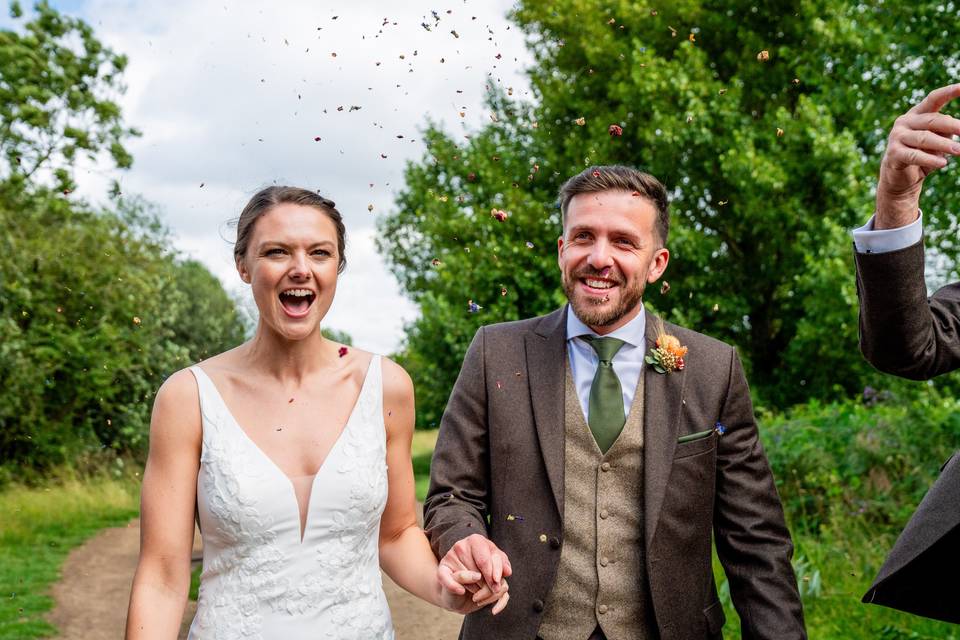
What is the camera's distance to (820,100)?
12.7 meters

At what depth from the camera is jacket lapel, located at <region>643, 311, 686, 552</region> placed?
9.58ft

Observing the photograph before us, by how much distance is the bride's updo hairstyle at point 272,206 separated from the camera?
9.80 ft

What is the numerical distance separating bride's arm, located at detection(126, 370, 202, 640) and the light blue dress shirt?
1194mm

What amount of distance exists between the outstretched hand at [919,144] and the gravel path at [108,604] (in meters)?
5.91

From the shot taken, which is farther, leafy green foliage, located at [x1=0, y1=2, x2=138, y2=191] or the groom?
leafy green foliage, located at [x1=0, y1=2, x2=138, y2=191]

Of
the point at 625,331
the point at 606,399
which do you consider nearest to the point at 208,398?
the point at 606,399

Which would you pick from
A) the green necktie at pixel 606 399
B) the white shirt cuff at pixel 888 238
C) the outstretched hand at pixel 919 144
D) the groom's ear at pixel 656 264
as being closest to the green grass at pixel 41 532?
the green necktie at pixel 606 399

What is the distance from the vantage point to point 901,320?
2209mm

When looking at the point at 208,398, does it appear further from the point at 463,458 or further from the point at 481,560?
the point at 481,560

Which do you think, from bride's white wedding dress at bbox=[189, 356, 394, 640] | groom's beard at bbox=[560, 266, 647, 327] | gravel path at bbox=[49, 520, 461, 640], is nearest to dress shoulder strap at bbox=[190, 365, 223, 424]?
bride's white wedding dress at bbox=[189, 356, 394, 640]

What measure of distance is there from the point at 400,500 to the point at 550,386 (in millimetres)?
605

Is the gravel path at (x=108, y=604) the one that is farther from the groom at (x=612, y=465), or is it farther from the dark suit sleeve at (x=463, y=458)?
the groom at (x=612, y=465)

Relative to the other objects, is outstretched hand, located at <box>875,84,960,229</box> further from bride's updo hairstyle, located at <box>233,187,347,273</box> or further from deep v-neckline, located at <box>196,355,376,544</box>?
→ deep v-neckline, located at <box>196,355,376,544</box>

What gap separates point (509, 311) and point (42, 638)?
31.0 ft
